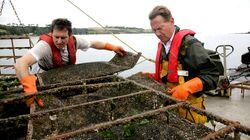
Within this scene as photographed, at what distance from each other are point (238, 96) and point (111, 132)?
249 inches

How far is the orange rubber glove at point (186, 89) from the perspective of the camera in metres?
2.75

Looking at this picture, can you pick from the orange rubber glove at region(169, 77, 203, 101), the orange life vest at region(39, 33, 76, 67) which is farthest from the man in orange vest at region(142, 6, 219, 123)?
the orange life vest at region(39, 33, 76, 67)

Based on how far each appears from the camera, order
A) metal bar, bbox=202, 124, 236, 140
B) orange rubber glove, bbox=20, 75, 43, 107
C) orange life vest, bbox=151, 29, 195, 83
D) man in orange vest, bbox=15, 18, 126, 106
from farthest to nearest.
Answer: man in orange vest, bbox=15, 18, 126, 106, orange life vest, bbox=151, 29, 195, 83, orange rubber glove, bbox=20, 75, 43, 107, metal bar, bbox=202, 124, 236, 140

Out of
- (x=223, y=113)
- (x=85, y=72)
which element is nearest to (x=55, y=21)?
(x=85, y=72)

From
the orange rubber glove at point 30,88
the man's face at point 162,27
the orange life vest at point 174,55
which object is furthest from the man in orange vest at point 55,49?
the orange life vest at point 174,55

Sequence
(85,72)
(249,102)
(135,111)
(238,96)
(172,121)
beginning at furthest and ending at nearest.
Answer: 1. (238,96)
2. (249,102)
3. (85,72)
4. (135,111)
5. (172,121)

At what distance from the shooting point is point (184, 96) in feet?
9.08

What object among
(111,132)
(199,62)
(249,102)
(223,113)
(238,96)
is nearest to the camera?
(111,132)

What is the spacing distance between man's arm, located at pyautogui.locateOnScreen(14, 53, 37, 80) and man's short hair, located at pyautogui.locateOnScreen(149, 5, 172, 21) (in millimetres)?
1826

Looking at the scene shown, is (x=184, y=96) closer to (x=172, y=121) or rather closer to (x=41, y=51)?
(x=172, y=121)

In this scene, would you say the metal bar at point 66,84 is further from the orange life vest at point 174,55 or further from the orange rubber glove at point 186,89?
the orange rubber glove at point 186,89

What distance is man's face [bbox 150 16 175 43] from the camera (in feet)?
10.4

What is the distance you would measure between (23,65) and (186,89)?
2.21m

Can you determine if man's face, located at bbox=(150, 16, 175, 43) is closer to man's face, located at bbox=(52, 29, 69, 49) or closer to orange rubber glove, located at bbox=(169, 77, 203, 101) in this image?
orange rubber glove, located at bbox=(169, 77, 203, 101)
